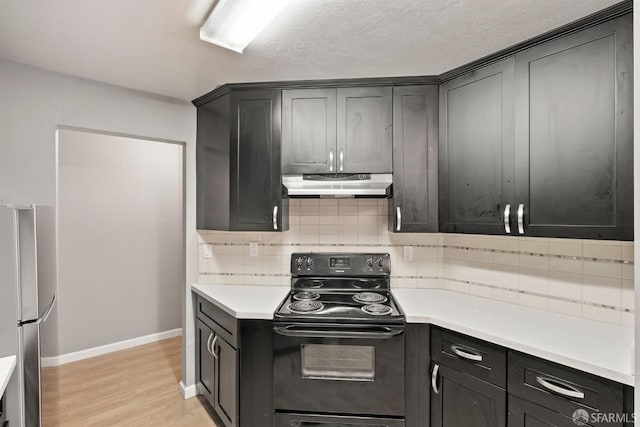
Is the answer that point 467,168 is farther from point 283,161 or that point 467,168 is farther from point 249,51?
point 249,51

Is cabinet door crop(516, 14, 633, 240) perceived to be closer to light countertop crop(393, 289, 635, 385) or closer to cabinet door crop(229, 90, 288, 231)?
light countertop crop(393, 289, 635, 385)

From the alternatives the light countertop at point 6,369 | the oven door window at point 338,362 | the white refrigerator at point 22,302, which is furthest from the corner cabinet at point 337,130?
the light countertop at point 6,369

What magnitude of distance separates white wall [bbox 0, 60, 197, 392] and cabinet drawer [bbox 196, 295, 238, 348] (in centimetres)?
117

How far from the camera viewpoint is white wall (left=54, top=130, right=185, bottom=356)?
2.94 m

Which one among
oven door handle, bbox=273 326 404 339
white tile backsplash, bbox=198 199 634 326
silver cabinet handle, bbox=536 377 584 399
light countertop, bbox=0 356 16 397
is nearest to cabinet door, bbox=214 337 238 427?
oven door handle, bbox=273 326 404 339

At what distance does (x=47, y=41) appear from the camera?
156cm

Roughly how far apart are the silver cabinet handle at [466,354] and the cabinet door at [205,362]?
5.00ft

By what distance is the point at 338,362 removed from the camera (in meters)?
1.76

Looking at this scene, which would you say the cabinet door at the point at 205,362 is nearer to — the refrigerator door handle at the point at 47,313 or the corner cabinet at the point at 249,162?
A: the corner cabinet at the point at 249,162

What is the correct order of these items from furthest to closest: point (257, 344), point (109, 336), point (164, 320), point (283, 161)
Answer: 1. point (164, 320)
2. point (109, 336)
3. point (283, 161)
4. point (257, 344)

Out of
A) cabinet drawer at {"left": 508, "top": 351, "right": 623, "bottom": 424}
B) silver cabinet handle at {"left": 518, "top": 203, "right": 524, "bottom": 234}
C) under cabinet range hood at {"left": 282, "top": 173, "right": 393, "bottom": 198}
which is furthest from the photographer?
under cabinet range hood at {"left": 282, "top": 173, "right": 393, "bottom": 198}

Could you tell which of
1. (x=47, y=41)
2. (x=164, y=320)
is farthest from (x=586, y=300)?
(x=164, y=320)

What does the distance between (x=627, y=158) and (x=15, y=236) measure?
262cm

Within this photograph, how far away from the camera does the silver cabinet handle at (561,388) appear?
3.91 ft
